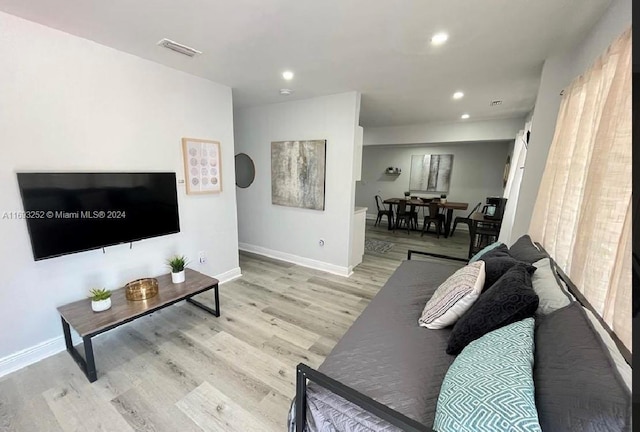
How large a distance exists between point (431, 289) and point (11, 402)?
2.90m

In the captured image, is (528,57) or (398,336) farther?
(528,57)

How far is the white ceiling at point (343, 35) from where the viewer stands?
1.54m

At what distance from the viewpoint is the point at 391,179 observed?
748 centimetres

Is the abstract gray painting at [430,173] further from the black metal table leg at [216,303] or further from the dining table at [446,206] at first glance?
the black metal table leg at [216,303]

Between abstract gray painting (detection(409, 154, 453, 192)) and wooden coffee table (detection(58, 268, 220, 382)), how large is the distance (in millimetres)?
6154

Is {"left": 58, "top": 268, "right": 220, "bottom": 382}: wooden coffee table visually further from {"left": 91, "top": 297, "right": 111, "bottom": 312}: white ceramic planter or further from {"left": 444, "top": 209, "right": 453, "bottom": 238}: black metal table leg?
{"left": 444, "top": 209, "right": 453, "bottom": 238}: black metal table leg

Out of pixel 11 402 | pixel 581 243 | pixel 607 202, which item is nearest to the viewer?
pixel 607 202

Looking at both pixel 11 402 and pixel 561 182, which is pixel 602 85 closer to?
pixel 561 182

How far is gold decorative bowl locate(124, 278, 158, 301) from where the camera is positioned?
211 cm

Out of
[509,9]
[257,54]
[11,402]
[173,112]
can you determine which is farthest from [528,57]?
[11,402]

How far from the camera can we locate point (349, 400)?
0.92 m

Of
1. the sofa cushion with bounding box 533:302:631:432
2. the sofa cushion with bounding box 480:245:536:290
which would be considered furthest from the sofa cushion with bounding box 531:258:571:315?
the sofa cushion with bounding box 533:302:631:432

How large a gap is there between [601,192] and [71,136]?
334 centimetres

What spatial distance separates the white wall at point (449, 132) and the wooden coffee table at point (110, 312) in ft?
15.9
